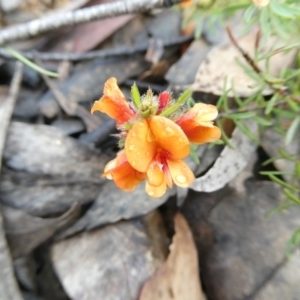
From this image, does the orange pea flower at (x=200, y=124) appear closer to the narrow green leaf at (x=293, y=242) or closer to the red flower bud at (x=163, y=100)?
the red flower bud at (x=163, y=100)

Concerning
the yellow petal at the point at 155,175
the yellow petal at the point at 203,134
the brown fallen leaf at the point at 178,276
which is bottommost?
the brown fallen leaf at the point at 178,276

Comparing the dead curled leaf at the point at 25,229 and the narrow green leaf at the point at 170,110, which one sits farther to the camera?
the dead curled leaf at the point at 25,229

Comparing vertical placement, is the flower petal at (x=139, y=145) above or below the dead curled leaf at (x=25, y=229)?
above

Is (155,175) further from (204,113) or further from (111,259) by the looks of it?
(111,259)

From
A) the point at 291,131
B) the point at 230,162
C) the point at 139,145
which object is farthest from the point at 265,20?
the point at 139,145

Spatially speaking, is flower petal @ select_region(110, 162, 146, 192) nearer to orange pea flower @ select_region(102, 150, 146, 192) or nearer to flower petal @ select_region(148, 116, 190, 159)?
orange pea flower @ select_region(102, 150, 146, 192)

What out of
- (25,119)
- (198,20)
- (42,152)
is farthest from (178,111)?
(25,119)

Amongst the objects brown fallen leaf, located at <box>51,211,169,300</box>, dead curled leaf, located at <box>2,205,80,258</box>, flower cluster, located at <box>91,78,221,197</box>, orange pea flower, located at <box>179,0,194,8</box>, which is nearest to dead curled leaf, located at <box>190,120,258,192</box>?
brown fallen leaf, located at <box>51,211,169,300</box>

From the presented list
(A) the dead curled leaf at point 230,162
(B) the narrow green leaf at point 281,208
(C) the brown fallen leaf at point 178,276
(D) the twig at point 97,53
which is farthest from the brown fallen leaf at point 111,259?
(D) the twig at point 97,53
